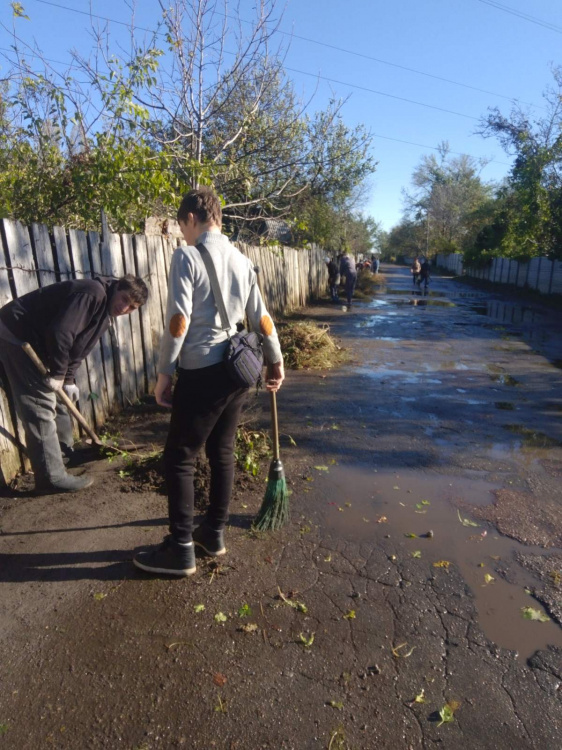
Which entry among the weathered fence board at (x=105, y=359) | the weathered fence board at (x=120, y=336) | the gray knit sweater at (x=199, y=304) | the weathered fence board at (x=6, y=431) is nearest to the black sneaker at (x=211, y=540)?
the gray knit sweater at (x=199, y=304)

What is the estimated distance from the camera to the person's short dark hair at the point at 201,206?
281 cm

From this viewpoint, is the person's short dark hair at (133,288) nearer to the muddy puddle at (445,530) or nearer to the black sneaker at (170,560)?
the black sneaker at (170,560)

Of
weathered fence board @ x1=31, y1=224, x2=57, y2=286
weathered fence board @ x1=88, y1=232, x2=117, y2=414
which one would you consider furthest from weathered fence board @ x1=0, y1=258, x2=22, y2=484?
weathered fence board @ x1=88, y1=232, x2=117, y2=414

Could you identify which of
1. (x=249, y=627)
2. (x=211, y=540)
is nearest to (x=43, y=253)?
(x=211, y=540)

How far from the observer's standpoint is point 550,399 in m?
6.91

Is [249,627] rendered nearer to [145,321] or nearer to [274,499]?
[274,499]

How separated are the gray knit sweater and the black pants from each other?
10 cm

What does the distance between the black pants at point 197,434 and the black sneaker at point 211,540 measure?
0.20 metres

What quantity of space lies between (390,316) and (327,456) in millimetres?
11855

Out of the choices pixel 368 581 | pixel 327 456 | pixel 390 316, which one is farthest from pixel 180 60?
pixel 390 316

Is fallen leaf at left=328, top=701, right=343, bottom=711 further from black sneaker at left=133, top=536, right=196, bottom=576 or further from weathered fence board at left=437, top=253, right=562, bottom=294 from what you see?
weathered fence board at left=437, top=253, right=562, bottom=294

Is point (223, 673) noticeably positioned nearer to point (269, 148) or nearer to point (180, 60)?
point (180, 60)

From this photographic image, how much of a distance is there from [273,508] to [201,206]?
1988 mm

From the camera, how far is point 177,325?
2.66 meters
